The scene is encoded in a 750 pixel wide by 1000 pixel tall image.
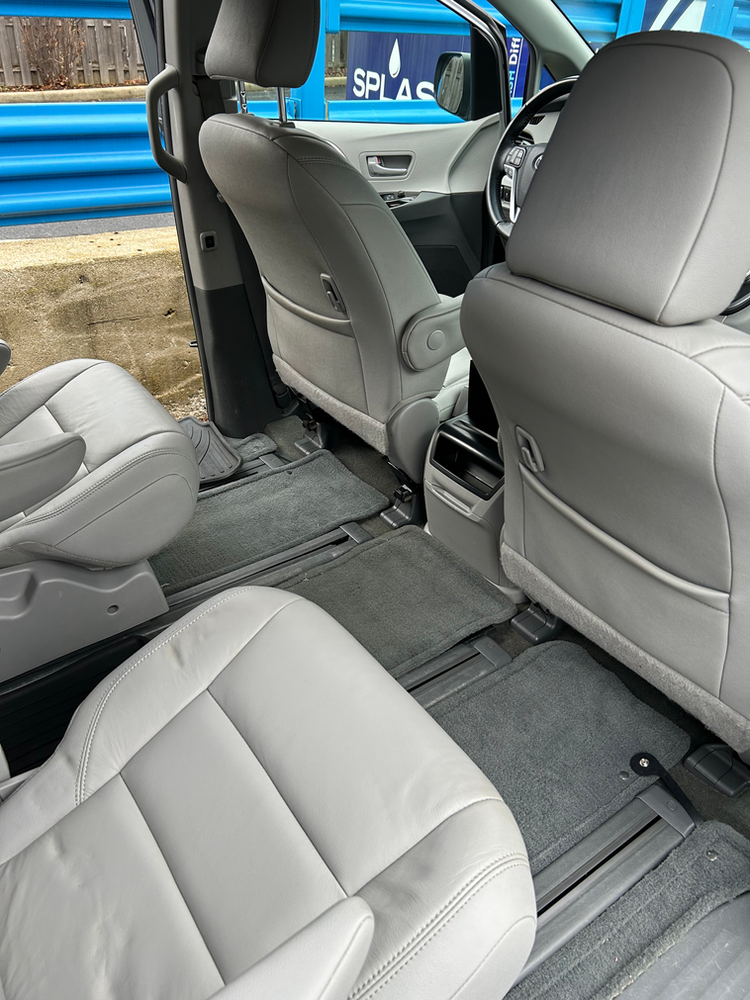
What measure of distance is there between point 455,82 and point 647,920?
2.59 m

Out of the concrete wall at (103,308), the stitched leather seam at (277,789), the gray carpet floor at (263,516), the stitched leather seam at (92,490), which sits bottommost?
the gray carpet floor at (263,516)

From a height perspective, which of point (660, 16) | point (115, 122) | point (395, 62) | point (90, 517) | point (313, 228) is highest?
point (660, 16)

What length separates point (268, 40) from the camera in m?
1.71

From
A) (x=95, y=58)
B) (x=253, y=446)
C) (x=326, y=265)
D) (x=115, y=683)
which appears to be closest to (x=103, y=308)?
(x=253, y=446)

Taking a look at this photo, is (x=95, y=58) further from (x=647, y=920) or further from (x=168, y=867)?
(x=647, y=920)

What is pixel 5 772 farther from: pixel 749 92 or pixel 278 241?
pixel 278 241

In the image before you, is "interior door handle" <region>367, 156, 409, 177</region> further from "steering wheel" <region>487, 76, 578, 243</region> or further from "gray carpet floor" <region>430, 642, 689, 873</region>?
"gray carpet floor" <region>430, 642, 689, 873</region>

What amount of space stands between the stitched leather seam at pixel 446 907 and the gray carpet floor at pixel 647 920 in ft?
1.89

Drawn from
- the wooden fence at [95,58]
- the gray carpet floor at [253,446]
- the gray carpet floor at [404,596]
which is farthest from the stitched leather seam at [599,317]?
the wooden fence at [95,58]

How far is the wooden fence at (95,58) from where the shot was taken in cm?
508

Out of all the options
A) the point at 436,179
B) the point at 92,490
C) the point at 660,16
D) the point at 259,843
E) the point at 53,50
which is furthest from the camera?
the point at 53,50

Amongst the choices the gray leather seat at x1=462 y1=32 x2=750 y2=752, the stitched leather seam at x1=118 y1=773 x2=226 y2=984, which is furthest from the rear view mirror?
the stitched leather seam at x1=118 y1=773 x2=226 y2=984

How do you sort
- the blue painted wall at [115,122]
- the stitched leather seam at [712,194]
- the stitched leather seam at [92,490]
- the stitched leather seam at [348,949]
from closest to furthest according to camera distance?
the stitched leather seam at [348,949] → the stitched leather seam at [712,194] → the stitched leather seam at [92,490] → the blue painted wall at [115,122]

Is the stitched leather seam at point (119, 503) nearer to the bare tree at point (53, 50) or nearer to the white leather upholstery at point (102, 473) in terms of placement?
the white leather upholstery at point (102, 473)
